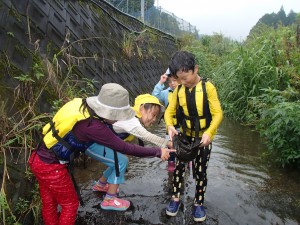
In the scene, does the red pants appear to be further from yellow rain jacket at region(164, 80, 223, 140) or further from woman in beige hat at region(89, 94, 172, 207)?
yellow rain jacket at region(164, 80, 223, 140)

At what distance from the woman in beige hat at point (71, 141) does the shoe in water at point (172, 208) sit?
2.45ft

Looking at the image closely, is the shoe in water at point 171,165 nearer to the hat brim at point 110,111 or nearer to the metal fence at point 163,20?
the hat brim at point 110,111

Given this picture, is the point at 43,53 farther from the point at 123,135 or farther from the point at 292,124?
the point at 292,124

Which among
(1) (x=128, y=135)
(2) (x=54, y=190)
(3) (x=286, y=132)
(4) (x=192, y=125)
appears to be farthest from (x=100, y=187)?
(3) (x=286, y=132)

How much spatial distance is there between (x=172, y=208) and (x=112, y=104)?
1.38 meters

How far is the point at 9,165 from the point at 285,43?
7014 millimetres

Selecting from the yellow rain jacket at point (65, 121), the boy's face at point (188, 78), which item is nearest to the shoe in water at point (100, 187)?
the yellow rain jacket at point (65, 121)

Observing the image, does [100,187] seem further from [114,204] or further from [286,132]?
[286,132]

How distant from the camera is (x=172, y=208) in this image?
320cm

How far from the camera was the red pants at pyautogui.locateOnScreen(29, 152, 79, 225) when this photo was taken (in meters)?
2.61

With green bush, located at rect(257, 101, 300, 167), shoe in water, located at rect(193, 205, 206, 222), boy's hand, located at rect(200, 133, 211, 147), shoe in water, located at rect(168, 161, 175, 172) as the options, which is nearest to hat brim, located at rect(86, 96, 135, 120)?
boy's hand, located at rect(200, 133, 211, 147)

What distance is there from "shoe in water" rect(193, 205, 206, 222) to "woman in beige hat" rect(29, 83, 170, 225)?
83cm

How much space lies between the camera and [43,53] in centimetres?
444

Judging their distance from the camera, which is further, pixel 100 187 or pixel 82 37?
pixel 82 37
